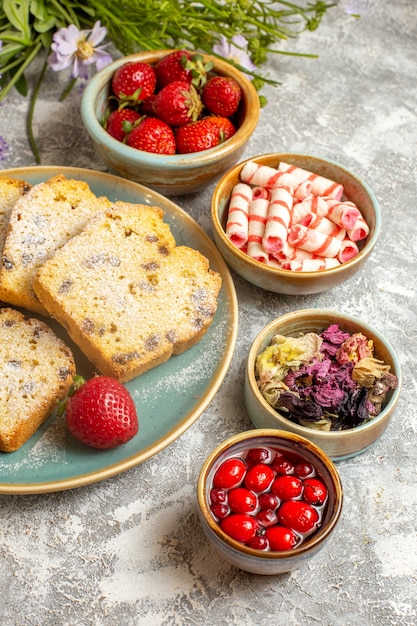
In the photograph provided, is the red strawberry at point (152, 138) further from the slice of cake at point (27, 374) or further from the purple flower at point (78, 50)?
the slice of cake at point (27, 374)

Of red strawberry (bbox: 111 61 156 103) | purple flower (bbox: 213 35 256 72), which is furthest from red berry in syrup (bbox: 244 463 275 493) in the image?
purple flower (bbox: 213 35 256 72)

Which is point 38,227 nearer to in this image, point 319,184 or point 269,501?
point 319,184

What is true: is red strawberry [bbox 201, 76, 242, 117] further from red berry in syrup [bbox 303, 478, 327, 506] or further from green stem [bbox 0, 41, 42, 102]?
red berry in syrup [bbox 303, 478, 327, 506]

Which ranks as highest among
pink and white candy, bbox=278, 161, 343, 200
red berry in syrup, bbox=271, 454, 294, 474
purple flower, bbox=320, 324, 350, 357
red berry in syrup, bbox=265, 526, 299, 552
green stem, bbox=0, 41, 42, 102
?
green stem, bbox=0, 41, 42, 102

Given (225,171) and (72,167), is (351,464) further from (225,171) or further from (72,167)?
(72,167)

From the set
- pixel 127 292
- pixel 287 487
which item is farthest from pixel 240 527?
pixel 127 292

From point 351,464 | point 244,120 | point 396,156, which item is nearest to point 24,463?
point 351,464

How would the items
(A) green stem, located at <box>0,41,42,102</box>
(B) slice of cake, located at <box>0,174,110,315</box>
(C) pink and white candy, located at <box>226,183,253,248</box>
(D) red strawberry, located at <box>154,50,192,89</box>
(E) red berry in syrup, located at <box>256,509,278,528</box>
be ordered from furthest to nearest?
(A) green stem, located at <box>0,41,42,102</box>
(D) red strawberry, located at <box>154,50,192,89</box>
(C) pink and white candy, located at <box>226,183,253,248</box>
(B) slice of cake, located at <box>0,174,110,315</box>
(E) red berry in syrup, located at <box>256,509,278,528</box>
